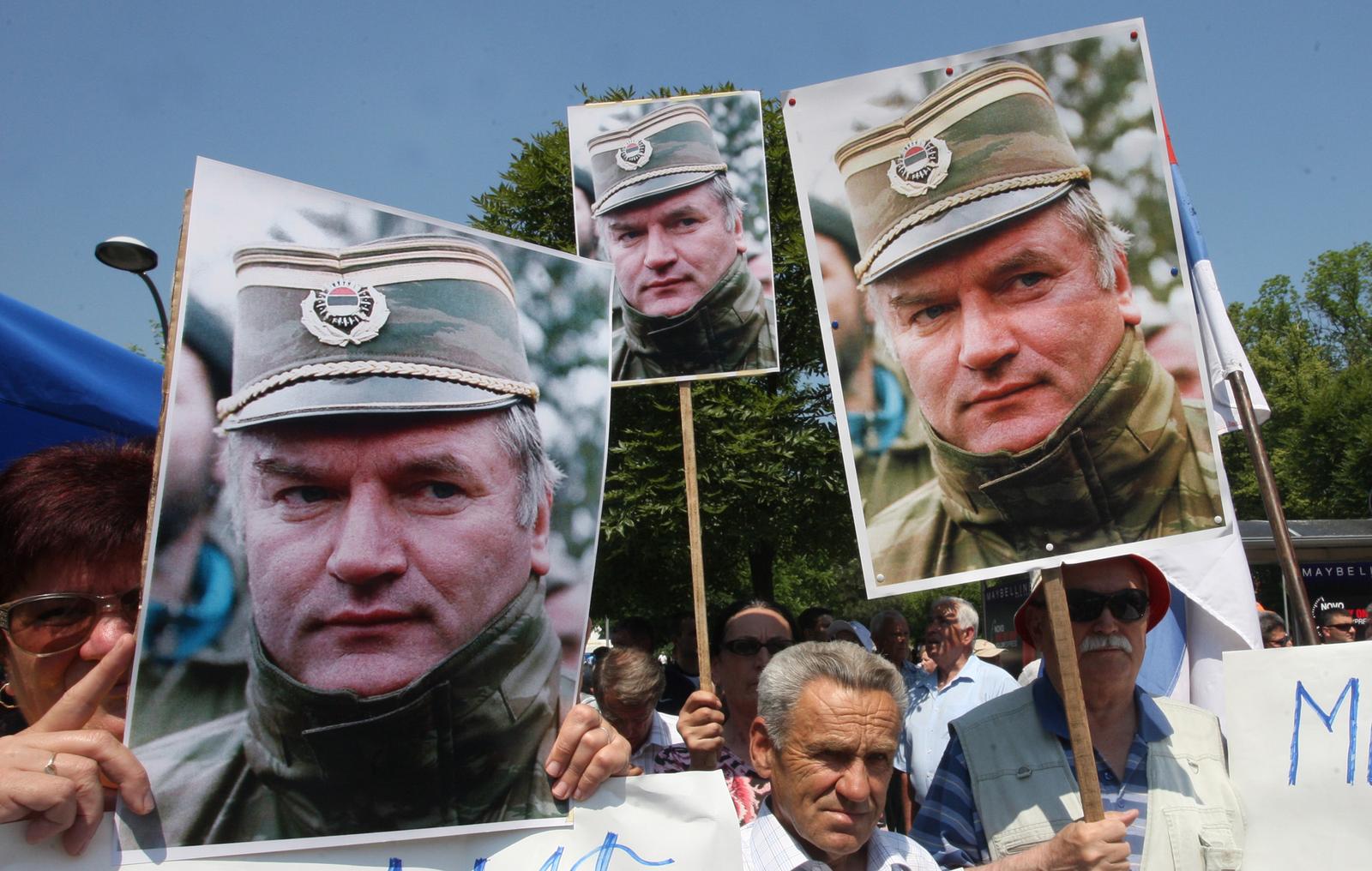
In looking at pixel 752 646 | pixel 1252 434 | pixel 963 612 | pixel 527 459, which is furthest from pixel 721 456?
pixel 527 459

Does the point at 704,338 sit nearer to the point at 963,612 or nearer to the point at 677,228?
the point at 677,228

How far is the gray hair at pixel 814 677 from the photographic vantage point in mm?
2451

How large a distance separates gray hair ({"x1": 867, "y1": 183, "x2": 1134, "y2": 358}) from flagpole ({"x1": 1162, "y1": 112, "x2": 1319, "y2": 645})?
1.06 feet

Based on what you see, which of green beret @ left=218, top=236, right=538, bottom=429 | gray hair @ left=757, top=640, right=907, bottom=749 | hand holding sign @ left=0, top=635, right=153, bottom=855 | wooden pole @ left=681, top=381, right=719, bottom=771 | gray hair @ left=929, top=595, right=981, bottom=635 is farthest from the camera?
gray hair @ left=929, top=595, right=981, bottom=635

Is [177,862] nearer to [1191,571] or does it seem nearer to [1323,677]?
Answer: [1323,677]

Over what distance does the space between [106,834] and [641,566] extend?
13.2 m

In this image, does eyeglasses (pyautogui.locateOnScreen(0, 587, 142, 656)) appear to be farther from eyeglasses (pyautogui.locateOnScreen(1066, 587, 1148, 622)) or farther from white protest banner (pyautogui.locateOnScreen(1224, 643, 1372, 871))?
white protest banner (pyautogui.locateOnScreen(1224, 643, 1372, 871))

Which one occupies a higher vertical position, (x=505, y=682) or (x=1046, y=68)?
(x=1046, y=68)

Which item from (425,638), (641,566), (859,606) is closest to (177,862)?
(425,638)

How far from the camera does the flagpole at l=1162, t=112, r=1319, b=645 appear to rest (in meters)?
3.19

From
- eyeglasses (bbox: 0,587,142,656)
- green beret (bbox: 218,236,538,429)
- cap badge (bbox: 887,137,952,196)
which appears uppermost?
cap badge (bbox: 887,137,952,196)

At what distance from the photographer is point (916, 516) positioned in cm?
276

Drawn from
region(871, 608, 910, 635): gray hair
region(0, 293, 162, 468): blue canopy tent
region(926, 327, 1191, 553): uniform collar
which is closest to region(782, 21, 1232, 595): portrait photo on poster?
region(926, 327, 1191, 553): uniform collar

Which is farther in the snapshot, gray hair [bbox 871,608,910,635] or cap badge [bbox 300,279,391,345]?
gray hair [bbox 871,608,910,635]
